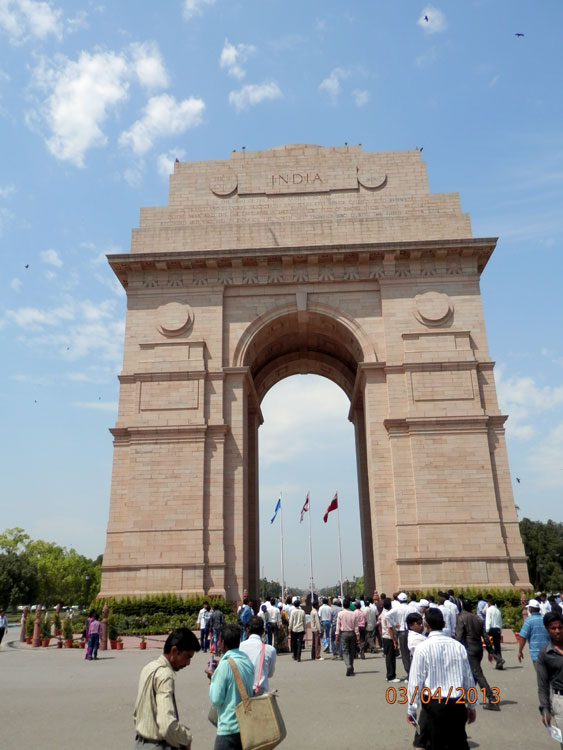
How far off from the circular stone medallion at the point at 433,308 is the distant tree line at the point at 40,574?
3564 cm

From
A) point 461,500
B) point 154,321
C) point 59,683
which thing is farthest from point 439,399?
point 59,683

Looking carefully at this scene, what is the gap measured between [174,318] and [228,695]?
23286 millimetres

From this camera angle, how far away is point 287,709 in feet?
31.5

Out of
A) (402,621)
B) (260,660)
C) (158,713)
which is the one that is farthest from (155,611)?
(158,713)

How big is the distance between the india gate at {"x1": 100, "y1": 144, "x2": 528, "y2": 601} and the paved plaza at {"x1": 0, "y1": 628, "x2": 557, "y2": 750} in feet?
26.5

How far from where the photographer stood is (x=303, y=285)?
90.4ft

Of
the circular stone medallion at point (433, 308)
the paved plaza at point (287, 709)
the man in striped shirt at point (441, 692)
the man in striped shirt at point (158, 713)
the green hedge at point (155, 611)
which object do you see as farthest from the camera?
the circular stone medallion at point (433, 308)

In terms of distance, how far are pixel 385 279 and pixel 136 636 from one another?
1794 centimetres

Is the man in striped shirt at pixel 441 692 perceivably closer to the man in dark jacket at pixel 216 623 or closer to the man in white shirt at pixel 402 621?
the man in white shirt at pixel 402 621

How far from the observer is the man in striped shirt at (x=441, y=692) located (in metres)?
5.14

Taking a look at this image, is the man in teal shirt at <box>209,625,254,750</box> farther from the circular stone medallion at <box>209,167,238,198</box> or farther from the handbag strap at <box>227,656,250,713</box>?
the circular stone medallion at <box>209,167,238,198</box>

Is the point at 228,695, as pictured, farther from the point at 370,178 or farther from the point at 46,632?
the point at 370,178

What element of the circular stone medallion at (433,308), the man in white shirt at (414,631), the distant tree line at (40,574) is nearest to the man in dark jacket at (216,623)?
the man in white shirt at (414,631)

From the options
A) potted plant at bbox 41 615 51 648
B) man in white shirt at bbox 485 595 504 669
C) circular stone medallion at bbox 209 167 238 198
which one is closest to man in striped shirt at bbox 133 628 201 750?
man in white shirt at bbox 485 595 504 669
